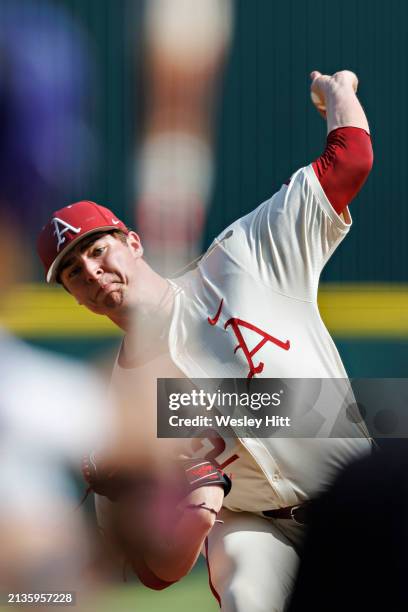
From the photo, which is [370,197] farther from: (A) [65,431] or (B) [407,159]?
(A) [65,431]

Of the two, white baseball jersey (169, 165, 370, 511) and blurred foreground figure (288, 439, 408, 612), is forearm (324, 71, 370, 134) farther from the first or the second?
blurred foreground figure (288, 439, 408, 612)

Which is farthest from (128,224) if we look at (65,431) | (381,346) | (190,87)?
(381,346)

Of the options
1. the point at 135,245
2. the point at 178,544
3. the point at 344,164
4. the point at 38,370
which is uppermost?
the point at 344,164

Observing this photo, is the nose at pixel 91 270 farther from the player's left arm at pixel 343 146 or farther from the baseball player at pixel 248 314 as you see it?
the player's left arm at pixel 343 146

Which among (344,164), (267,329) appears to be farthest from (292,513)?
(344,164)

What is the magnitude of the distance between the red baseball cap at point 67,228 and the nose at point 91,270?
0.05 m

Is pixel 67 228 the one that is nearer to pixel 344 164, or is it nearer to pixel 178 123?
pixel 178 123

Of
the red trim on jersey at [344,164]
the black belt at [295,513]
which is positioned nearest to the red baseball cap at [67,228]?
the red trim on jersey at [344,164]

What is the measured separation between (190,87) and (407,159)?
461 mm

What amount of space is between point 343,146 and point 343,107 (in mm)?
79

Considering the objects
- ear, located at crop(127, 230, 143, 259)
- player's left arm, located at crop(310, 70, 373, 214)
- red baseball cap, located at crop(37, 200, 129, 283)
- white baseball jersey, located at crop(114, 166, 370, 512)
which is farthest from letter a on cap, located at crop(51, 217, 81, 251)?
player's left arm, located at crop(310, 70, 373, 214)

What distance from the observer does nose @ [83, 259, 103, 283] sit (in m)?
1.92

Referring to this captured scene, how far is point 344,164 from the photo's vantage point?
190cm

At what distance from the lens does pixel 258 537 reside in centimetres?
195
